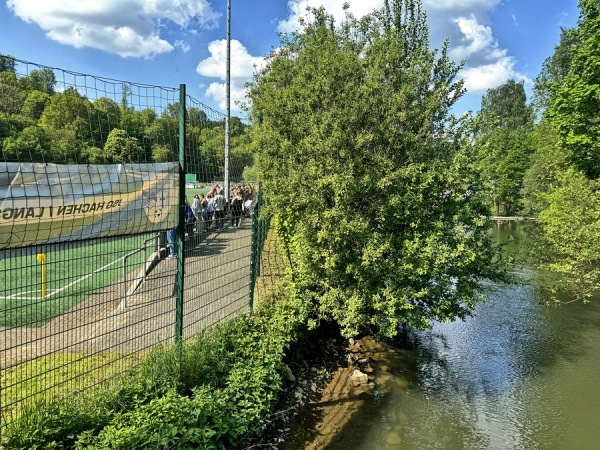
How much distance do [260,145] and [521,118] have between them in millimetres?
52759

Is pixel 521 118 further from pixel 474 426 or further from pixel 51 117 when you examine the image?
pixel 51 117

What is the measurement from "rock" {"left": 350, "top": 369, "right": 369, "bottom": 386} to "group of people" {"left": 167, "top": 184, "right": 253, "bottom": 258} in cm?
350

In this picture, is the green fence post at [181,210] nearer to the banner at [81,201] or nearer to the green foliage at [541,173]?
the banner at [81,201]

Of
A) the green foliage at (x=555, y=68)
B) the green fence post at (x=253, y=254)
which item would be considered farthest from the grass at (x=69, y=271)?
the green foliage at (x=555, y=68)

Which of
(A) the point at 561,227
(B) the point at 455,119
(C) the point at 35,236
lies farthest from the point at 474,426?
(A) the point at 561,227

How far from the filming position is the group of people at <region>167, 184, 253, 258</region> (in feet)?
17.3

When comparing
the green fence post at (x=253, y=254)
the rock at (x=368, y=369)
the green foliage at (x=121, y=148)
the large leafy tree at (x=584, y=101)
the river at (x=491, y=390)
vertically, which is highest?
the large leafy tree at (x=584, y=101)

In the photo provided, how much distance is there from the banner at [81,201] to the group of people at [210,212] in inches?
21.8

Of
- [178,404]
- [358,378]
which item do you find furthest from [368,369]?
[178,404]

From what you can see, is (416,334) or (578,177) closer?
(416,334)

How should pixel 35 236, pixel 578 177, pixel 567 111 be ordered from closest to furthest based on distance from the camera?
pixel 35 236, pixel 567 111, pixel 578 177

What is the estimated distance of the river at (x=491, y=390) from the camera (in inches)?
253

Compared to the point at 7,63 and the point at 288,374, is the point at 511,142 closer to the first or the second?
the point at 288,374

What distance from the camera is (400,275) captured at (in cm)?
729
